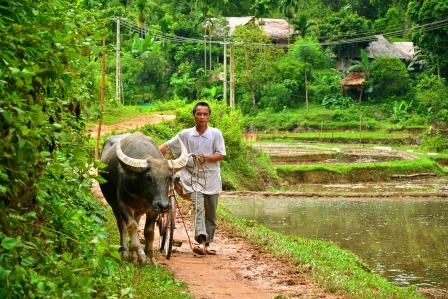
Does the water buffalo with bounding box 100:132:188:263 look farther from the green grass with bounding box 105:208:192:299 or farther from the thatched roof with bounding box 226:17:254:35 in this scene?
the thatched roof with bounding box 226:17:254:35

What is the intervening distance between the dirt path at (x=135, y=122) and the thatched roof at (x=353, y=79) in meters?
22.6

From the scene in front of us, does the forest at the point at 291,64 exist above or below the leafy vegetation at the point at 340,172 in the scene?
above

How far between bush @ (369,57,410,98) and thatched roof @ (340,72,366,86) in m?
0.58

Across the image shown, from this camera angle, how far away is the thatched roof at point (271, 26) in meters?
50.9

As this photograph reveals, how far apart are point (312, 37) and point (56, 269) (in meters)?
47.6

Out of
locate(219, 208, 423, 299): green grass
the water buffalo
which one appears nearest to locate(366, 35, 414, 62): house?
locate(219, 208, 423, 299): green grass

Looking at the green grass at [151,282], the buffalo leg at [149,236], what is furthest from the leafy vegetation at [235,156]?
the green grass at [151,282]

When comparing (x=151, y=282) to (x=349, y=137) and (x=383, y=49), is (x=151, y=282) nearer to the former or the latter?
(x=349, y=137)

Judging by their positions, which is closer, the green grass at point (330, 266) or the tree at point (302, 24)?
the green grass at point (330, 266)

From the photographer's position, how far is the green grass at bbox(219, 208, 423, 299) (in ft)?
23.5

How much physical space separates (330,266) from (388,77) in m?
38.2

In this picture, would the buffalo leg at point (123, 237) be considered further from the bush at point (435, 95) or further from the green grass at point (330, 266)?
the bush at point (435, 95)

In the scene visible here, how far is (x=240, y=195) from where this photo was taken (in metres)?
21.3

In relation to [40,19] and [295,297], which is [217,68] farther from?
[40,19]
